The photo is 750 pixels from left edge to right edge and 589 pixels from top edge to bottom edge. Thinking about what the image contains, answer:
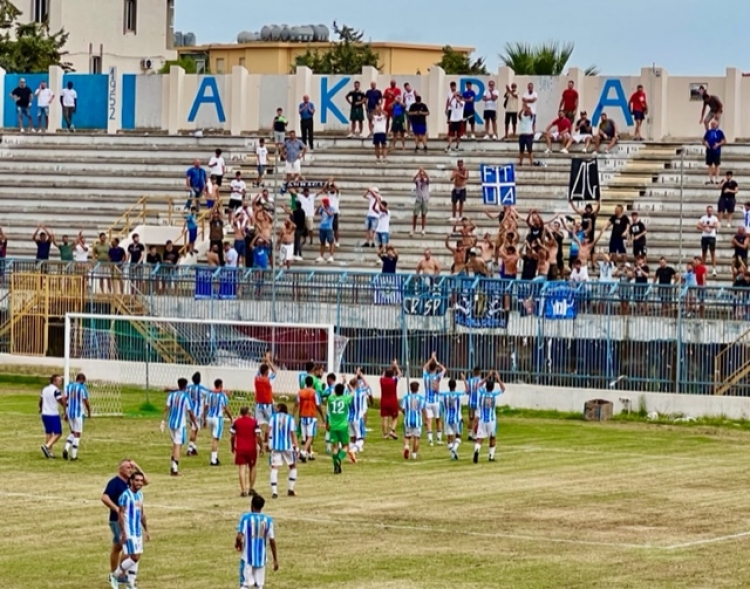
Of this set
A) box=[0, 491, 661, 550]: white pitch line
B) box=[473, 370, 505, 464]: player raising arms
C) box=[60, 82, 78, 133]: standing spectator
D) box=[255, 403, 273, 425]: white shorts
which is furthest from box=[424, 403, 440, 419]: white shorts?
box=[60, 82, 78, 133]: standing spectator

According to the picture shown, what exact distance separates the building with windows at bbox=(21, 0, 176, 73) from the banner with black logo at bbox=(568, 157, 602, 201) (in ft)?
206

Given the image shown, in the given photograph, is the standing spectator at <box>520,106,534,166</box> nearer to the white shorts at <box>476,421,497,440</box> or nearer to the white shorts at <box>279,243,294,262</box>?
the white shorts at <box>279,243,294,262</box>

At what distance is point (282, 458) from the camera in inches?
1334

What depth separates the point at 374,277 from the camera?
164 feet

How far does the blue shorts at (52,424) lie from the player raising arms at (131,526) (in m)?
14.0

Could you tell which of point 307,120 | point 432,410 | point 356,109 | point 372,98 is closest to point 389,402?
point 432,410

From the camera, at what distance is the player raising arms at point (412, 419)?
1545 inches

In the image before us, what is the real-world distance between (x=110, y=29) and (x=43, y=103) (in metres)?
49.4

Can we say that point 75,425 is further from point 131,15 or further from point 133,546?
point 131,15

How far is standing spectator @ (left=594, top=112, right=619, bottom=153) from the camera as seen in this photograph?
59.7 metres

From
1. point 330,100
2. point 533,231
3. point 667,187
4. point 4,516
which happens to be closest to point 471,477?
point 4,516

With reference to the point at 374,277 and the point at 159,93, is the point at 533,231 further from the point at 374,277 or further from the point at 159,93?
the point at 159,93


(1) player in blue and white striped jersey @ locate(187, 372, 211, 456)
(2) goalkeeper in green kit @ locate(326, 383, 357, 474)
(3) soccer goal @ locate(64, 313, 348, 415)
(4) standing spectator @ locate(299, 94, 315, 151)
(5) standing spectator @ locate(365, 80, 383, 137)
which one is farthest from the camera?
(5) standing spectator @ locate(365, 80, 383, 137)

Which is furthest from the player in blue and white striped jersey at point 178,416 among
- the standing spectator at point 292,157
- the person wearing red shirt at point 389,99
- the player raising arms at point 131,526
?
the person wearing red shirt at point 389,99
